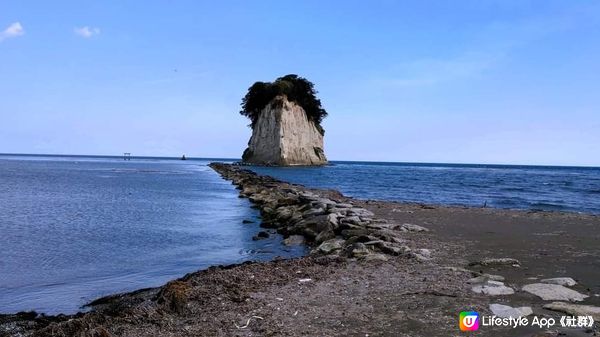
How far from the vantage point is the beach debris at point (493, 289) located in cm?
720

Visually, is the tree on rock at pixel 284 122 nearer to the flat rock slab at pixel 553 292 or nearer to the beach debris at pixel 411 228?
the beach debris at pixel 411 228

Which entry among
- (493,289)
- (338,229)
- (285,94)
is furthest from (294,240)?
(285,94)

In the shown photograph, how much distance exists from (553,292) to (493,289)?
2.77 feet

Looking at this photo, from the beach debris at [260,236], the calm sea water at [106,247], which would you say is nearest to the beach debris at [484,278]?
the calm sea water at [106,247]

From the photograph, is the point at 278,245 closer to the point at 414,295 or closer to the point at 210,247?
the point at 210,247

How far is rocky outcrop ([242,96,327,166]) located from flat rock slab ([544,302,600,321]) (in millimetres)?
75723

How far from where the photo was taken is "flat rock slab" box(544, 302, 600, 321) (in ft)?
19.7

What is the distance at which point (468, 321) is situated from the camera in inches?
229

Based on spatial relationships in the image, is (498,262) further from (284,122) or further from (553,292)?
(284,122)

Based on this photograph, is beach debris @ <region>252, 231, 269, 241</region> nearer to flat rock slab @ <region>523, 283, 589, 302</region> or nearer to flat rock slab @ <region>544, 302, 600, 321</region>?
flat rock slab @ <region>523, 283, 589, 302</region>

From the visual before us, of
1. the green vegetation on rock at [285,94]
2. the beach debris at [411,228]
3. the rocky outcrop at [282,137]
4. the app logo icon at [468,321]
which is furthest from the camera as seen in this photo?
the green vegetation on rock at [285,94]

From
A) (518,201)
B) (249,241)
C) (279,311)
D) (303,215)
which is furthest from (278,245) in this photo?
(518,201)

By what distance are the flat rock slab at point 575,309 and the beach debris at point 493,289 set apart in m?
0.80

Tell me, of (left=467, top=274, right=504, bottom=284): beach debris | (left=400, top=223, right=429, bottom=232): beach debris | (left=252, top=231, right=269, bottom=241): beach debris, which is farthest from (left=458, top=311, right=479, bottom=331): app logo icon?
(left=252, top=231, right=269, bottom=241): beach debris
